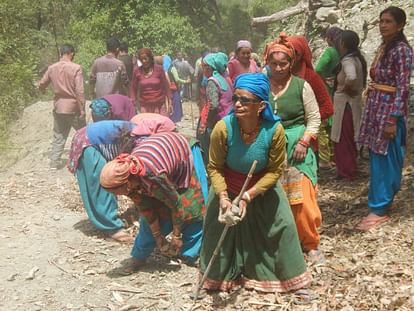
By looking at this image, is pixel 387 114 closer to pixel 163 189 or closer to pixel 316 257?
pixel 316 257

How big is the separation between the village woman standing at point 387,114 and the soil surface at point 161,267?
291 mm

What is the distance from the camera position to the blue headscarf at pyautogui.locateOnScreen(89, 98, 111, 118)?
579cm

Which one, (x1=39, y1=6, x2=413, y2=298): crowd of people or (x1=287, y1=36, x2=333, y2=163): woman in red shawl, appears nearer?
(x1=39, y1=6, x2=413, y2=298): crowd of people

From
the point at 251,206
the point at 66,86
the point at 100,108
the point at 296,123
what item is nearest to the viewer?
the point at 251,206

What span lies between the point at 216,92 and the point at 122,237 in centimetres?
200

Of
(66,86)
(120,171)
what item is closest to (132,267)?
(120,171)

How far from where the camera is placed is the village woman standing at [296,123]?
13.6 ft

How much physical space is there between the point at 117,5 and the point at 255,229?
1352 centimetres

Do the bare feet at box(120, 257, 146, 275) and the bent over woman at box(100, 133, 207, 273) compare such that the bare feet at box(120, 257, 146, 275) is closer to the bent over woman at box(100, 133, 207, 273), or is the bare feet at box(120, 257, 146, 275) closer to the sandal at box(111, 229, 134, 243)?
the bent over woman at box(100, 133, 207, 273)

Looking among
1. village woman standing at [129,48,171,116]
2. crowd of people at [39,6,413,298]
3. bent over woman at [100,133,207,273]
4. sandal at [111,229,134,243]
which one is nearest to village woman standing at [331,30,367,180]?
crowd of people at [39,6,413,298]

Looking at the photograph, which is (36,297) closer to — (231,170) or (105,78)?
(231,170)

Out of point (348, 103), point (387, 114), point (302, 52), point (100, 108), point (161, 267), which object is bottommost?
point (161, 267)

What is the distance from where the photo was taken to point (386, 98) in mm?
4695

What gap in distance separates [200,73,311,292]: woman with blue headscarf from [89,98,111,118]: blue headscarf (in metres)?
2.44
